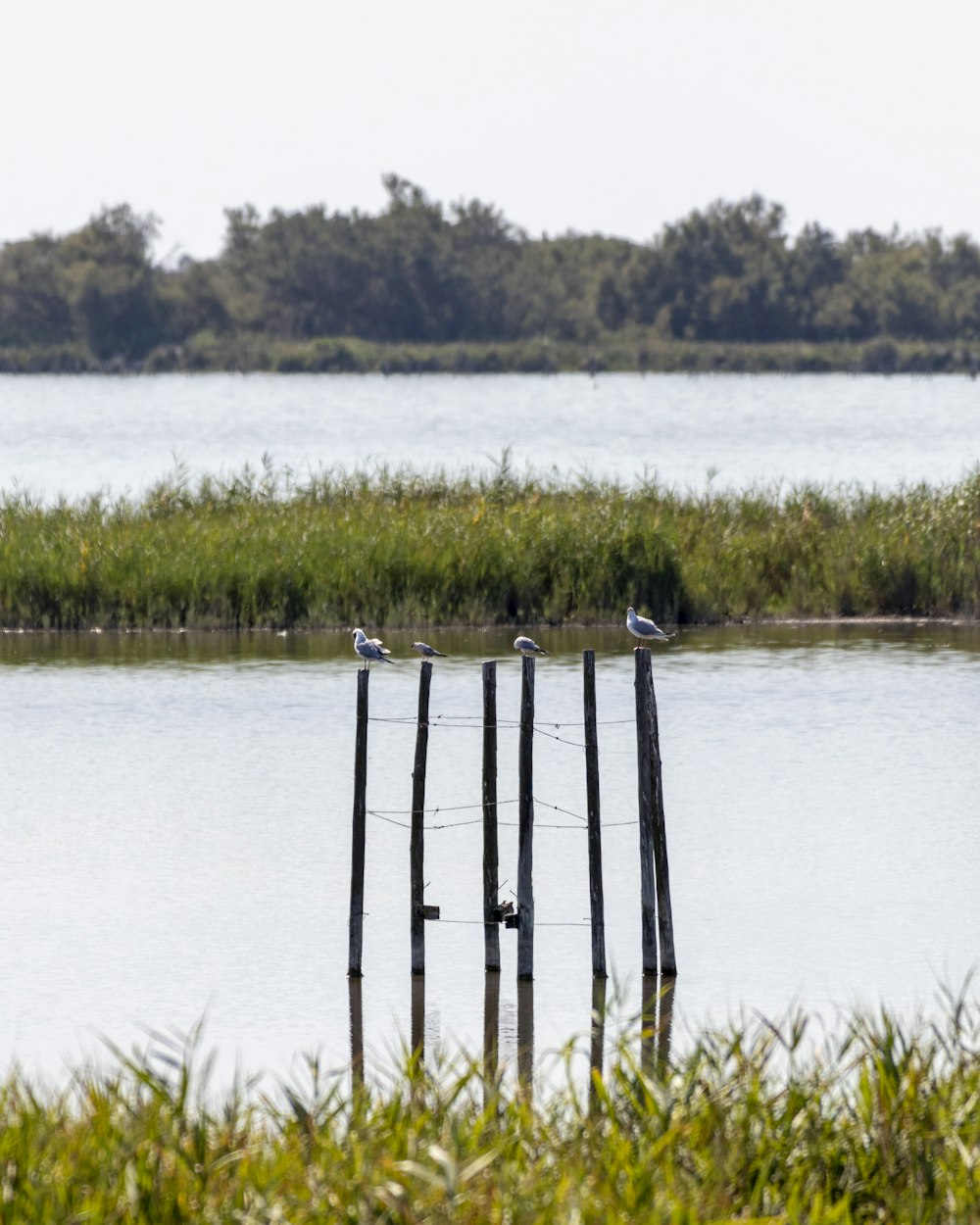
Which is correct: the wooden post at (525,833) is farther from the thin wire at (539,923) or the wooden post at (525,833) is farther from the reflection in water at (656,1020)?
the thin wire at (539,923)

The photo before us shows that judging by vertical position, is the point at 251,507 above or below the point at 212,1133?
above

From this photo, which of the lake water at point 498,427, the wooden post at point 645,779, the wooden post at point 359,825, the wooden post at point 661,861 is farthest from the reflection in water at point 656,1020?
the lake water at point 498,427

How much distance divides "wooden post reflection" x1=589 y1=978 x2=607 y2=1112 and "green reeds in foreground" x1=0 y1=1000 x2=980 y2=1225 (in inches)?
9.5

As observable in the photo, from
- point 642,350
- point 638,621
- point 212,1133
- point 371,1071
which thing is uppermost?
point 642,350

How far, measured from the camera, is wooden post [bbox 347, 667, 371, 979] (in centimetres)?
1217

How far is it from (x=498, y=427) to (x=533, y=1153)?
67.3m

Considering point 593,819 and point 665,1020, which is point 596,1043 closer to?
point 665,1020

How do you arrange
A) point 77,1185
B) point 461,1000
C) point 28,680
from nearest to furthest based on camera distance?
point 77,1185 < point 461,1000 < point 28,680

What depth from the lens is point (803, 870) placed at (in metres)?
15.4

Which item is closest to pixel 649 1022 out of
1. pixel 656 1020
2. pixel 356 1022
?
pixel 656 1020

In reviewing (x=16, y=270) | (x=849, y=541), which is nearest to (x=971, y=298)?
(x=16, y=270)

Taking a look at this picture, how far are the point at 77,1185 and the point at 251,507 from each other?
23.3m

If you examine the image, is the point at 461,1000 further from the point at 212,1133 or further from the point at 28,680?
the point at 28,680

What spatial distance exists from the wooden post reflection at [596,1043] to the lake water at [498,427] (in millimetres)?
26894
